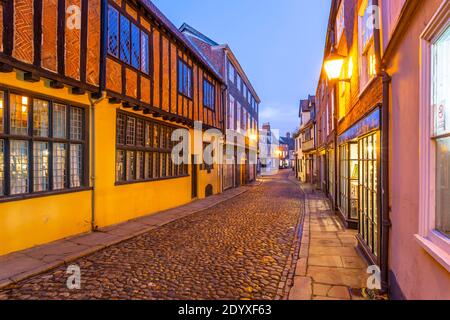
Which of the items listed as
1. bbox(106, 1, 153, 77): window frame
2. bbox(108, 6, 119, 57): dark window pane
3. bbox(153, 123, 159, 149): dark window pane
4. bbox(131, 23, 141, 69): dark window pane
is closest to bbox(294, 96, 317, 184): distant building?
bbox(153, 123, 159, 149): dark window pane

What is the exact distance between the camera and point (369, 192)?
5.29 m

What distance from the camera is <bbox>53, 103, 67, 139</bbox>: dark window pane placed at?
6.35 meters

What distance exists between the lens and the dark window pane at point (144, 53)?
9195mm

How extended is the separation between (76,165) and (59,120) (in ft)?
3.77

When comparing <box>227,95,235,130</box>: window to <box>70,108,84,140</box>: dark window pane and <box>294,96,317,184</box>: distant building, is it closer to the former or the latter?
<box>294,96,317,184</box>: distant building

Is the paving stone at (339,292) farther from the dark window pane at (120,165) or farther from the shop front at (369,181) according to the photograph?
the dark window pane at (120,165)

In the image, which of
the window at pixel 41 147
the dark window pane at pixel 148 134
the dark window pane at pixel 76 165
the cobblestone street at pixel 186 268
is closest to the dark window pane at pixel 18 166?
the window at pixel 41 147

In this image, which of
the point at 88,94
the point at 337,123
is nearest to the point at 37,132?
the point at 88,94

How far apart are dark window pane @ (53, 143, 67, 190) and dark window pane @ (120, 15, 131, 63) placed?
10.8 ft

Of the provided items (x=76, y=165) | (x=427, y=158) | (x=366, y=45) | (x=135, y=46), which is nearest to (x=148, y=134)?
(x=135, y=46)

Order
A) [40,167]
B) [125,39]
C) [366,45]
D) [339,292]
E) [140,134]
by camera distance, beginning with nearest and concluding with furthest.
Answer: [339,292] < [366,45] < [40,167] < [125,39] < [140,134]

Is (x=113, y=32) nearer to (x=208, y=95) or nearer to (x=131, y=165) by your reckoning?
(x=131, y=165)

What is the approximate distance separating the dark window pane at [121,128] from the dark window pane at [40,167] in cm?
244
